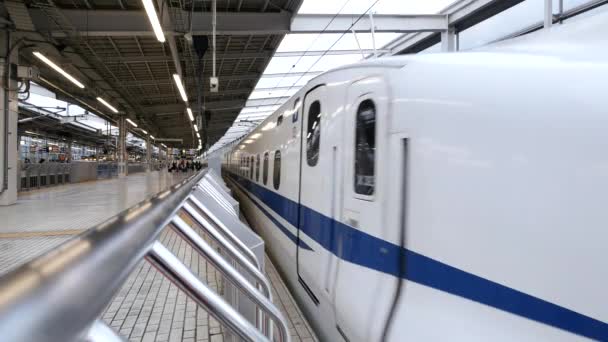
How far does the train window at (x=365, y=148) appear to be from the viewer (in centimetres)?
280

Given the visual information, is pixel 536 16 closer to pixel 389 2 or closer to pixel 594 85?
pixel 389 2

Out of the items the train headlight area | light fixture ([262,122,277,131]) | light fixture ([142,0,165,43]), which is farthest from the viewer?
light fixture ([262,122,277,131])

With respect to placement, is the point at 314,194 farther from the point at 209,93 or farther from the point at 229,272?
the point at 209,93

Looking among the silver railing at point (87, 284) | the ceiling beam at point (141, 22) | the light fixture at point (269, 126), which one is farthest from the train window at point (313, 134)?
the ceiling beam at point (141, 22)

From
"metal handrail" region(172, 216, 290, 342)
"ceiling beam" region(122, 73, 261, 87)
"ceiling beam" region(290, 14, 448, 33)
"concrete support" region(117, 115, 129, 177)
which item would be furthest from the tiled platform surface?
"concrete support" region(117, 115, 129, 177)

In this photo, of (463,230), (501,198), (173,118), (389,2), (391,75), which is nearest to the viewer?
(501,198)

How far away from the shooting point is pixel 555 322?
1560 mm

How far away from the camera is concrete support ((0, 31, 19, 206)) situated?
11211 mm

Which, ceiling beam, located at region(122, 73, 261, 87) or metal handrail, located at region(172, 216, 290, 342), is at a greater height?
ceiling beam, located at region(122, 73, 261, 87)

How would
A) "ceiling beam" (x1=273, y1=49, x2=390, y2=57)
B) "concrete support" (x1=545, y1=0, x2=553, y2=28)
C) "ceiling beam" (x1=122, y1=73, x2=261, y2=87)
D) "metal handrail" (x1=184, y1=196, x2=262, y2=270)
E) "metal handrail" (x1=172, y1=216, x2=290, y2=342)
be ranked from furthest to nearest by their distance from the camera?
"ceiling beam" (x1=122, y1=73, x2=261, y2=87), "ceiling beam" (x1=273, y1=49, x2=390, y2=57), "concrete support" (x1=545, y1=0, x2=553, y2=28), "metal handrail" (x1=184, y1=196, x2=262, y2=270), "metal handrail" (x1=172, y1=216, x2=290, y2=342)

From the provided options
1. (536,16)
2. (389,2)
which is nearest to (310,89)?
(536,16)

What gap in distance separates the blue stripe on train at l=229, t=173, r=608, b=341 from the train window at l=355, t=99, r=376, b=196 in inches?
12.7

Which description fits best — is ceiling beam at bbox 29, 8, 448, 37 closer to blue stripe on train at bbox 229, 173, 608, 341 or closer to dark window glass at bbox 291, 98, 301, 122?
dark window glass at bbox 291, 98, 301, 122

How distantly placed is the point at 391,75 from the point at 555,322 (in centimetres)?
159
